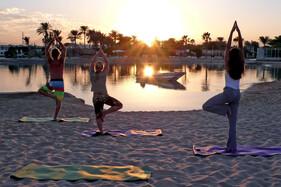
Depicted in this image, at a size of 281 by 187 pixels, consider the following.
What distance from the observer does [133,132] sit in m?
8.34

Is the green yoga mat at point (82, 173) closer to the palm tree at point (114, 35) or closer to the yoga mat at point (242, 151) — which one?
the yoga mat at point (242, 151)

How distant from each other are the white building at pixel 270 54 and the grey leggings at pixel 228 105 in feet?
306

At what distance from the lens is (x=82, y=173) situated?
5.21 m

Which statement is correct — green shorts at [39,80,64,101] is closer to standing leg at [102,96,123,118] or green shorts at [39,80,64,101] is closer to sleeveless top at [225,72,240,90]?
standing leg at [102,96,123,118]

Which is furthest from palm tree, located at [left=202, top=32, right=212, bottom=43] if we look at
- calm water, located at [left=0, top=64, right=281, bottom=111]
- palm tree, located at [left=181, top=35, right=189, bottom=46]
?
calm water, located at [left=0, top=64, right=281, bottom=111]

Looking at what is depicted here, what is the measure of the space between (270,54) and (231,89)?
326ft

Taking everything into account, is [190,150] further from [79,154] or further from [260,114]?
[260,114]

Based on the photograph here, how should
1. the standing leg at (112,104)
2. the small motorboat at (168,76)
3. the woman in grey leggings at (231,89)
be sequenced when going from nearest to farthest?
the woman in grey leggings at (231,89) < the standing leg at (112,104) < the small motorboat at (168,76)

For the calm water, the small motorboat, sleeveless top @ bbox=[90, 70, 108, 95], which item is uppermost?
sleeveless top @ bbox=[90, 70, 108, 95]

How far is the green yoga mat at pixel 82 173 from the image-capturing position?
16.5 ft

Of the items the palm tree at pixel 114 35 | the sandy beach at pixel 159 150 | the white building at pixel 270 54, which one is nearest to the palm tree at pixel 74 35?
the palm tree at pixel 114 35

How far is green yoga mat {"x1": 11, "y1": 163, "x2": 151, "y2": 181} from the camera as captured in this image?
503 centimetres

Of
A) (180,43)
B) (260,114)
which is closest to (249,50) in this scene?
(180,43)

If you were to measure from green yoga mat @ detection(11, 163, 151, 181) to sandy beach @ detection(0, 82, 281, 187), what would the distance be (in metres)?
0.13
